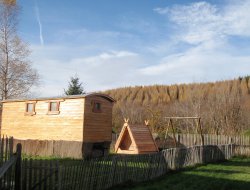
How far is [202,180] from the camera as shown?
13.6 meters

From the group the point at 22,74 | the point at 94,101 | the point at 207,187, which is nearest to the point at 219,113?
the point at 94,101

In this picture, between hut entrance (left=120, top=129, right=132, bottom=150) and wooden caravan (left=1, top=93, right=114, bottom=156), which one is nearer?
hut entrance (left=120, top=129, right=132, bottom=150)

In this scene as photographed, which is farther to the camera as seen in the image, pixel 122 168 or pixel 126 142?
pixel 126 142

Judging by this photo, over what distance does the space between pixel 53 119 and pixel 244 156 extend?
13463mm

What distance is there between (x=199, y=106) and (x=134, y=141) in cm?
1924

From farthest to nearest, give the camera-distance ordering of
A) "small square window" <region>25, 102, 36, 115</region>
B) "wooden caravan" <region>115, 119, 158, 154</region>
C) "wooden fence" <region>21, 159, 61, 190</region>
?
"small square window" <region>25, 102, 36, 115</region>
"wooden caravan" <region>115, 119, 158, 154</region>
"wooden fence" <region>21, 159, 61, 190</region>

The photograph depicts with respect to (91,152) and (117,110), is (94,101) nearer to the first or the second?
(91,152)

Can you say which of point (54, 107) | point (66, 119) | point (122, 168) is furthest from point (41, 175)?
point (54, 107)

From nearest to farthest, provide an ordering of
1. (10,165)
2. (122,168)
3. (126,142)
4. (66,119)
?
1. (10,165)
2. (122,168)
3. (126,142)
4. (66,119)

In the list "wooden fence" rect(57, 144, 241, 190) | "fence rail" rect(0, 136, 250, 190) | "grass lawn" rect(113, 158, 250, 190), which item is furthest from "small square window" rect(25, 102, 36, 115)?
"grass lawn" rect(113, 158, 250, 190)

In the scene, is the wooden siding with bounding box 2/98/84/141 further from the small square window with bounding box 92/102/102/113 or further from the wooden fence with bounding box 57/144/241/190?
the wooden fence with bounding box 57/144/241/190

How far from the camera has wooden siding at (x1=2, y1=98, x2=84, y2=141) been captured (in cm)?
2295

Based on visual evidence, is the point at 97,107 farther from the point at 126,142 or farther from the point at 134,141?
the point at 134,141

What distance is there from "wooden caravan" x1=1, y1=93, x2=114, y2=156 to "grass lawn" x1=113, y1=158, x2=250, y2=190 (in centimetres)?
862
